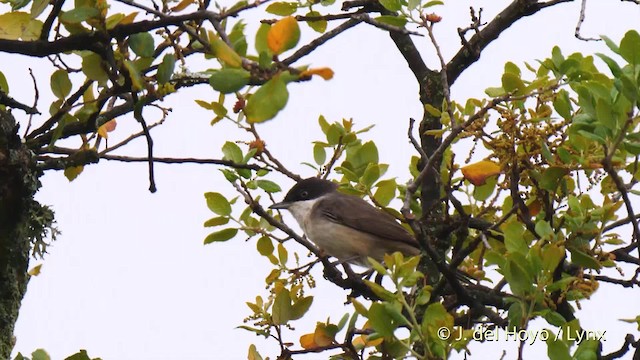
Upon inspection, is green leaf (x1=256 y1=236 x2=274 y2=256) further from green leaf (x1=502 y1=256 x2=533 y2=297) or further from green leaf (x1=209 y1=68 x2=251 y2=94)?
green leaf (x1=209 y1=68 x2=251 y2=94)

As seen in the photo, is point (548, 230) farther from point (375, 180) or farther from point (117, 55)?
point (117, 55)

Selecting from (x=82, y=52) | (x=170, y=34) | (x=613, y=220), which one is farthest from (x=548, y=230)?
(x=82, y=52)

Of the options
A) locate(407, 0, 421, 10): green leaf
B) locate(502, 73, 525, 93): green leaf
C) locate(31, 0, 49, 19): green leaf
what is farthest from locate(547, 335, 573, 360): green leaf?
locate(31, 0, 49, 19): green leaf

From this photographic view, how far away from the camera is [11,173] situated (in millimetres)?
3781

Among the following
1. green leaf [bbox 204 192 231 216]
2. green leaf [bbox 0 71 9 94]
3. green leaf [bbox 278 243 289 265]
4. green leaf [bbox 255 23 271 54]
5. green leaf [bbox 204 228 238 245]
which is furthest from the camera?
green leaf [bbox 278 243 289 265]

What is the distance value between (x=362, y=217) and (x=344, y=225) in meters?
0.14

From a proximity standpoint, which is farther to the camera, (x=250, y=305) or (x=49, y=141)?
(x=250, y=305)

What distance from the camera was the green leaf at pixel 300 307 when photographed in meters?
4.25

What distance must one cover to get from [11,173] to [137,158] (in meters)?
0.50

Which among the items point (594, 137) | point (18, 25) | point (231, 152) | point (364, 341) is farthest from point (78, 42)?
point (594, 137)

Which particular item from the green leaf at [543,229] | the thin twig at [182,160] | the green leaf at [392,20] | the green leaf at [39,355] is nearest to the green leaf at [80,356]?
the green leaf at [39,355]

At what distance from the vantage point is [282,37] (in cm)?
260

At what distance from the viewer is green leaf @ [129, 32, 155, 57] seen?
3604mm

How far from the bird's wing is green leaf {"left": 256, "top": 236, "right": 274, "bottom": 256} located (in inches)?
85.1
